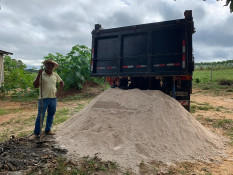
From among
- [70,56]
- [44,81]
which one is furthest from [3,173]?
[70,56]

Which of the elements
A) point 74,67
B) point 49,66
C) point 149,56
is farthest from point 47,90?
point 74,67

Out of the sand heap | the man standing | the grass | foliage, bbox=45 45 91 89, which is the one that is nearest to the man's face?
the man standing

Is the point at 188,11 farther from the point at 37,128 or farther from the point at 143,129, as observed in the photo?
the point at 37,128

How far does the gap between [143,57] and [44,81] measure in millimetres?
2667

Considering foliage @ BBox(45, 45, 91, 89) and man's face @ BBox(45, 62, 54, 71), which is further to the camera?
foliage @ BBox(45, 45, 91, 89)

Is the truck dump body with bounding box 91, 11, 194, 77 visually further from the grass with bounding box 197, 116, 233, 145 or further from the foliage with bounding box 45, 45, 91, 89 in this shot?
the foliage with bounding box 45, 45, 91, 89

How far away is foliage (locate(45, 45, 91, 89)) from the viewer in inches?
500

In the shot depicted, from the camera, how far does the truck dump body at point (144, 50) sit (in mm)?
5184

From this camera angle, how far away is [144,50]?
5.62 m

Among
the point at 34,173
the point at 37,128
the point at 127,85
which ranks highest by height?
the point at 127,85

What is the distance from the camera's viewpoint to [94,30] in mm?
6449

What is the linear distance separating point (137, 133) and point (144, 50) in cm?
254

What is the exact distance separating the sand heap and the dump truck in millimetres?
797

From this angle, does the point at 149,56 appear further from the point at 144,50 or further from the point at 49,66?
the point at 49,66
